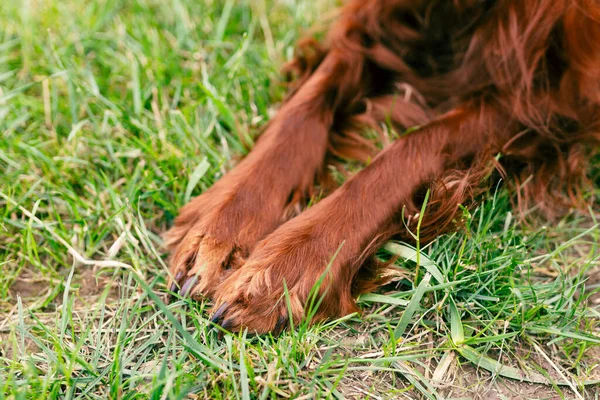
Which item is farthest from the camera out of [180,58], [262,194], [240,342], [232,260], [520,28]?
[180,58]

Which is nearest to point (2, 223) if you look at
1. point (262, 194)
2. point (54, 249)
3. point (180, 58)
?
point (54, 249)

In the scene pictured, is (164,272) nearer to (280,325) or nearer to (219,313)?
(219,313)

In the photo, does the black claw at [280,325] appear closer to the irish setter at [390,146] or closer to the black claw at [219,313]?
the irish setter at [390,146]

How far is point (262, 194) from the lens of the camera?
5.55 ft

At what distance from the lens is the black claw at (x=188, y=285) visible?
153cm

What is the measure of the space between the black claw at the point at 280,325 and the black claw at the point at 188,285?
0.83ft

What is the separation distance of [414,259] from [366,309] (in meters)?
0.19

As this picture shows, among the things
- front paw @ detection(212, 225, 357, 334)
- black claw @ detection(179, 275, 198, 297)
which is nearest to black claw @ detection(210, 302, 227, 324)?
front paw @ detection(212, 225, 357, 334)

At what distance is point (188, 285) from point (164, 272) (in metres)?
0.18

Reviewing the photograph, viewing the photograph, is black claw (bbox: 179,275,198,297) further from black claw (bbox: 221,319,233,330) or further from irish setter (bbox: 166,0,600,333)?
black claw (bbox: 221,319,233,330)

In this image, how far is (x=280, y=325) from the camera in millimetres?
1438

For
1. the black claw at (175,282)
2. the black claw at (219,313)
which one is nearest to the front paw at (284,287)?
the black claw at (219,313)

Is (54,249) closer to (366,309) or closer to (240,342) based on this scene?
(240,342)

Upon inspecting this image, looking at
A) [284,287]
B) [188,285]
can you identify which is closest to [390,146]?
[284,287]
